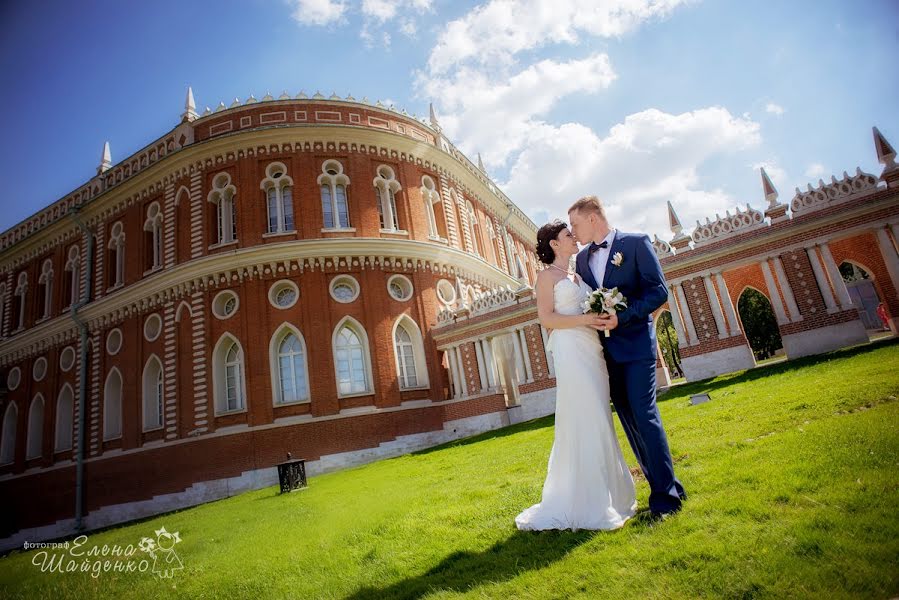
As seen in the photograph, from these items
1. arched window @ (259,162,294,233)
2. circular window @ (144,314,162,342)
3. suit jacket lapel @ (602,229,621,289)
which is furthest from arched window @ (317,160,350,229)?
suit jacket lapel @ (602,229,621,289)

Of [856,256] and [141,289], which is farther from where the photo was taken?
[141,289]

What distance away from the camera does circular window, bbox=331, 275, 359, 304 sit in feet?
66.4

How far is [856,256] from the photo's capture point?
1939 centimetres

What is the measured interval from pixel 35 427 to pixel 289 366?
A: 733 inches

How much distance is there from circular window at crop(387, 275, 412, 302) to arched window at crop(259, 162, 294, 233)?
520 cm

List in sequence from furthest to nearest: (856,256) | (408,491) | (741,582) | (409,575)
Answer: (856,256) < (408,491) < (409,575) < (741,582)

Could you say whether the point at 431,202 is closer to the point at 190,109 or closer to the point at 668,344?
the point at 190,109

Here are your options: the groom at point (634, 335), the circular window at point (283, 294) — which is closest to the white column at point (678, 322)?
the groom at point (634, 335)

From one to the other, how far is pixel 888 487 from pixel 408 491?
670 centimetres

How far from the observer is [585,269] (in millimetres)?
5004

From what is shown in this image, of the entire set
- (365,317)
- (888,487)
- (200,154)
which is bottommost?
(888,487)

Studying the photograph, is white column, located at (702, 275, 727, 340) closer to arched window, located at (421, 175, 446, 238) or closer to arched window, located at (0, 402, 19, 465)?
arched window, located at (421, 175, 446, 238)

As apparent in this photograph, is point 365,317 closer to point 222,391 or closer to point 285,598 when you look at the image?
point 222,391

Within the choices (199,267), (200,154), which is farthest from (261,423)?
(200,154)
